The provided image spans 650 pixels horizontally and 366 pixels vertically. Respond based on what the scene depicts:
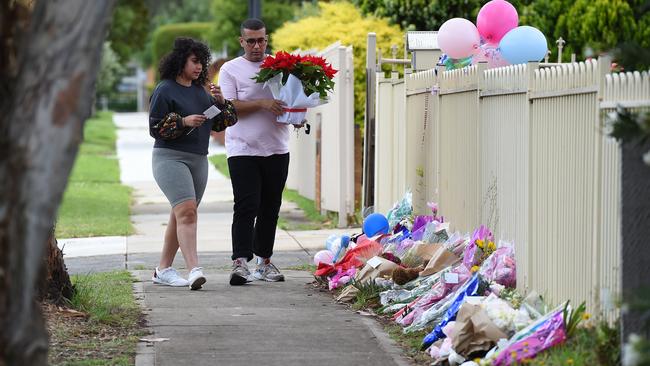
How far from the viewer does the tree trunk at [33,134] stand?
4336mm

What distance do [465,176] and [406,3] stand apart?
34.8ft

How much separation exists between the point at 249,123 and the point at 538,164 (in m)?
3.16

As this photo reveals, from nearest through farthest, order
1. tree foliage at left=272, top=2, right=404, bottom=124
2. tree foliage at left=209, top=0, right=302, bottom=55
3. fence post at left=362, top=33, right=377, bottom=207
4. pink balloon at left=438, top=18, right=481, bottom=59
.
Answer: pink balloon at left=438, top=18, right=481, bottom=59 < fence post at left=362, top=33, right=377, bottom=207 < tree foliage at left=272, top=2, right=404, bottom=124 < tree foliage at left=209, top=0, right=302, bottom=55

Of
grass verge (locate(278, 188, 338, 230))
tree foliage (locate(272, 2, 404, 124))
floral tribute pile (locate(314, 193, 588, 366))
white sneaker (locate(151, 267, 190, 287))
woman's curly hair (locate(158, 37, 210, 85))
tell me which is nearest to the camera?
floral tribute pile (locate(314, 193, 588, 366))

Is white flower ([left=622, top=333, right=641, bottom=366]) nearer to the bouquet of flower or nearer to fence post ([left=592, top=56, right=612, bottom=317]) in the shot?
fence post ([left=592, top=56, right=612, bottom=317])

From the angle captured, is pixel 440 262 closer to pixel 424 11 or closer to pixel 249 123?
pixel 249 123

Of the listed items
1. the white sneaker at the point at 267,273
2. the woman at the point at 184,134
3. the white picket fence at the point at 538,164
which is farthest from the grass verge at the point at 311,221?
the woman at the point at 184,134

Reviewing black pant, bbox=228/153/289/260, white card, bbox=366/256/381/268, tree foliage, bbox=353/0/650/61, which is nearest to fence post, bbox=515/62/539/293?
white card, bbox=366/256/381/268

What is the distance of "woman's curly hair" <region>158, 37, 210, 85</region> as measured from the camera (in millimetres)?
Result: 9531

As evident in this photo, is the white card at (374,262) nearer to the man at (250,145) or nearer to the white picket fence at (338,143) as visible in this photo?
the man at (250,145)

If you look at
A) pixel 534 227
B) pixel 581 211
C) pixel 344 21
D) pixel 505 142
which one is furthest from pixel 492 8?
pixel 344 21

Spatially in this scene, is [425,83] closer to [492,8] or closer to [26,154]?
[492,8]

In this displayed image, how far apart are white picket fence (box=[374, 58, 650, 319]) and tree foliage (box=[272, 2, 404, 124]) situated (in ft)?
25.0

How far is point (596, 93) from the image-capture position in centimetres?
626
